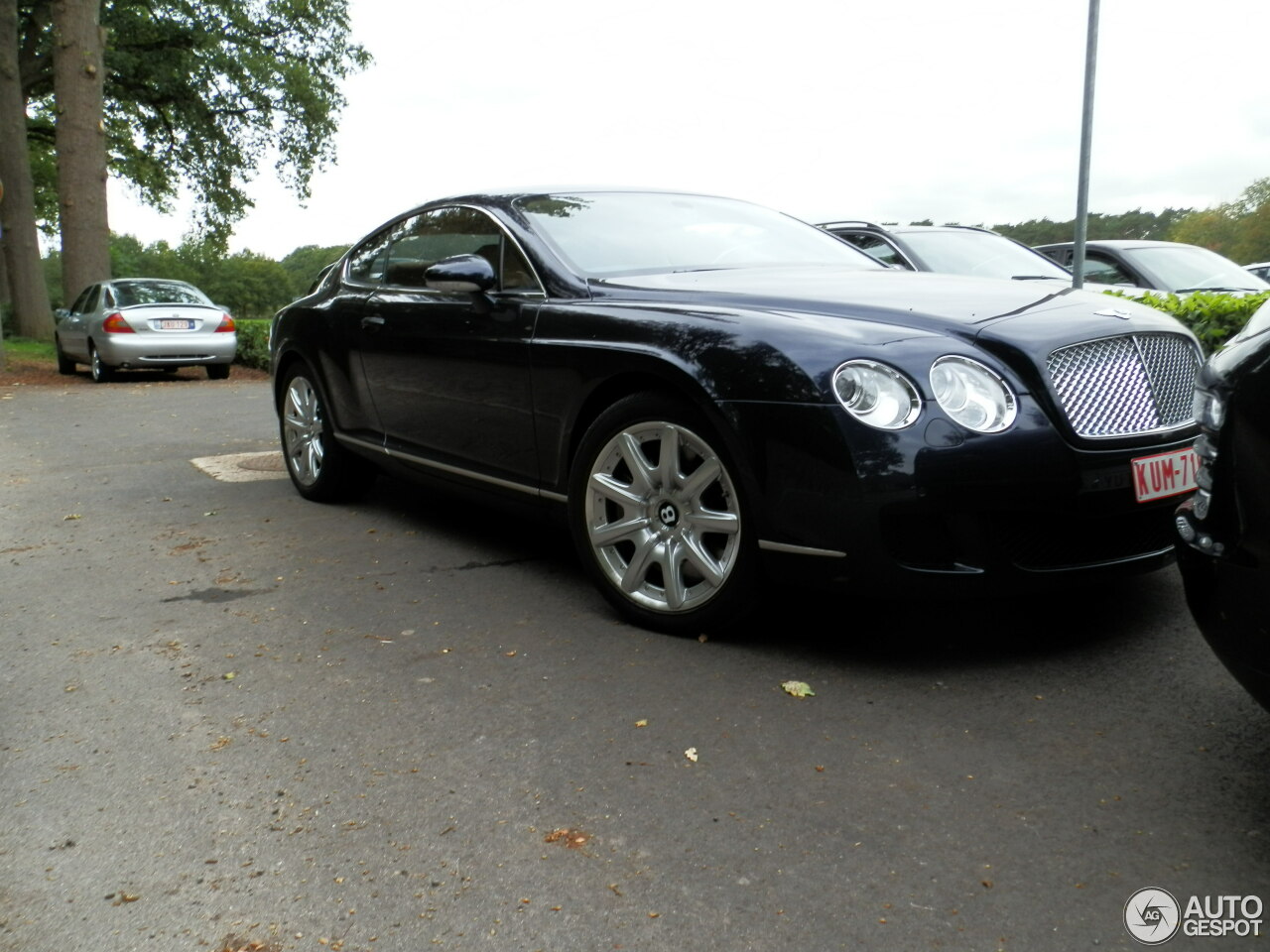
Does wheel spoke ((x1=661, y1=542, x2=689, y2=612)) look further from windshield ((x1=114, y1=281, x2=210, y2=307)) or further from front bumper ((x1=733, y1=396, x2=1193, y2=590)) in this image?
windshield ((x1=114, y1=281, x2=210, y2=307))

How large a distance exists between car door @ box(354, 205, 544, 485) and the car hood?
460 mm

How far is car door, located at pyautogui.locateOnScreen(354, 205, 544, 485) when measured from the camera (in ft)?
15.4

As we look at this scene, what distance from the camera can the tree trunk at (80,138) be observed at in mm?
20125

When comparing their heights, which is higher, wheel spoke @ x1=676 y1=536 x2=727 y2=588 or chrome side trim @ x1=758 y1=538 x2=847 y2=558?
chrome side trim @ x1=758 y1=538 x2=847 y2=558

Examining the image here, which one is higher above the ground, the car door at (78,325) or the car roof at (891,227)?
the car roof at (891,227)

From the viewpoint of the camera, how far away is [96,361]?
16828 millimetres

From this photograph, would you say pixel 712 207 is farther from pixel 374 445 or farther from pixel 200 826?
pixel 200 826

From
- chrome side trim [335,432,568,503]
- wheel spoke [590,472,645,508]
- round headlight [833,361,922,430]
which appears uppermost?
round headlight [833,361,922,430]

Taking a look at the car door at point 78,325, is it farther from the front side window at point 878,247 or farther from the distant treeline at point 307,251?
the front side window at point 878,247

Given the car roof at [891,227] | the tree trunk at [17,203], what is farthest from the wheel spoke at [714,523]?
the tree trunk at [17,203]

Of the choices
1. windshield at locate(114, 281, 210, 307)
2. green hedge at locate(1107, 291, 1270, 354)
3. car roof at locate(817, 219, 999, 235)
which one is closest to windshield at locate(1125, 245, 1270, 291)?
car roof at locate(817, 219, 999, 235)

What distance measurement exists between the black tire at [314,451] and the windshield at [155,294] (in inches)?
439

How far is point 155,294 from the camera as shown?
→ 17.3 m

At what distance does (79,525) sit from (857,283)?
4097mm
